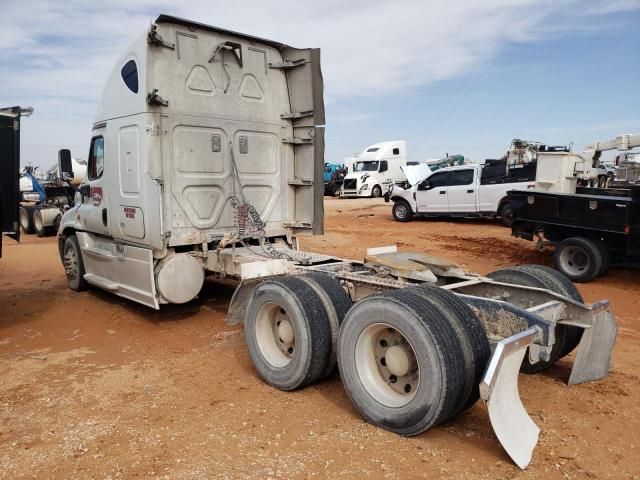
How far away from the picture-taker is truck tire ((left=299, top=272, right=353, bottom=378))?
13.8ft

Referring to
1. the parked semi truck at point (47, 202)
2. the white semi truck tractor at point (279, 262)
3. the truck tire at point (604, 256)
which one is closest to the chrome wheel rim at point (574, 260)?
the truck tire at point (604, 256)

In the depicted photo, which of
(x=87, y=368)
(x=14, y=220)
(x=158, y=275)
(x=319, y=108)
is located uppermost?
(x=319, y=108)

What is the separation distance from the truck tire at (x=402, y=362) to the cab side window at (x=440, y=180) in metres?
14.4

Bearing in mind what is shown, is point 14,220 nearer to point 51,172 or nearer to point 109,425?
point 109,425

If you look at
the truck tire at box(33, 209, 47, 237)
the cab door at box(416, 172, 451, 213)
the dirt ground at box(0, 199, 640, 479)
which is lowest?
the dirt ground at box(0, 199, 640, 479)

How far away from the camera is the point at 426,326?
329 centimetres

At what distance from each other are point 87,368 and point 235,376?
1531 mm

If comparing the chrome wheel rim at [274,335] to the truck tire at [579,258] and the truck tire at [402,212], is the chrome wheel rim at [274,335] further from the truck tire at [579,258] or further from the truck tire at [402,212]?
the truck tire at [402,212]

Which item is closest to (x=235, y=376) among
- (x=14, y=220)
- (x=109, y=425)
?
(x=109, y=425)

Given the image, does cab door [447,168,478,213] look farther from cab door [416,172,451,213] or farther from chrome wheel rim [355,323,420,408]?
chrome wheel rim [355,323,420,408]

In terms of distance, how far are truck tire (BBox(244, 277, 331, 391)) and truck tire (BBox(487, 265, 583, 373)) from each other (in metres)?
1.67

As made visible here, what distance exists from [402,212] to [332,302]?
1507 cm

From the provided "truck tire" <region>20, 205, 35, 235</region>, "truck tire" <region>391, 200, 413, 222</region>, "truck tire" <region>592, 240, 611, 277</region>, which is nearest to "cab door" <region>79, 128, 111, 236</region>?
"truck tire" <region>592, 240, 611, 277</region>

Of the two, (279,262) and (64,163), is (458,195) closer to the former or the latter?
(64,163)
